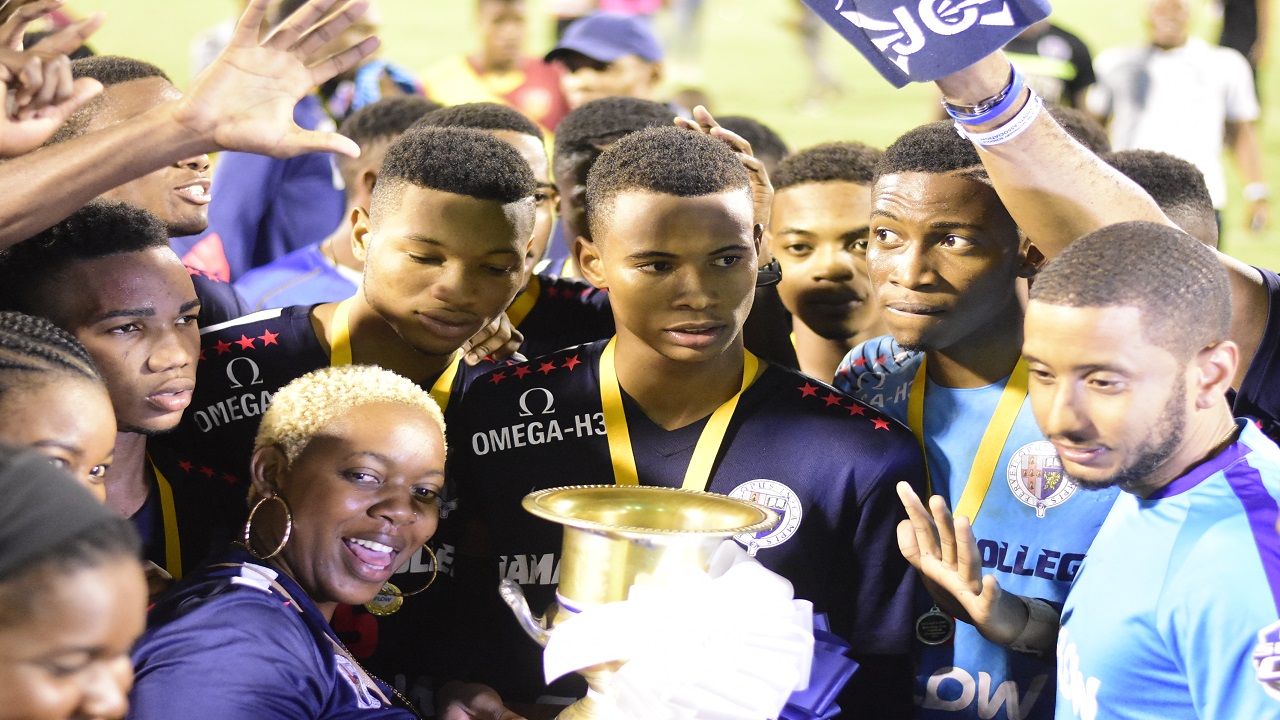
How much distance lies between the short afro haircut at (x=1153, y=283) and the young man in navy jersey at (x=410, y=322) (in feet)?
5.30

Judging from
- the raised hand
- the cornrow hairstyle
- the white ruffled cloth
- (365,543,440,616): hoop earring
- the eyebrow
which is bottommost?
(365,543,440,616): hoop earring

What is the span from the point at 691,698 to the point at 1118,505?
1140 millimetres

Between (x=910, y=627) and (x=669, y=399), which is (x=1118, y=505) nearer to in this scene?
(x=910, y=627)

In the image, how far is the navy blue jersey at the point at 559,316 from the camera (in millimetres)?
4250

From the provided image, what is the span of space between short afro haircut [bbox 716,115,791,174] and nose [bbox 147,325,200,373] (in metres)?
3.17

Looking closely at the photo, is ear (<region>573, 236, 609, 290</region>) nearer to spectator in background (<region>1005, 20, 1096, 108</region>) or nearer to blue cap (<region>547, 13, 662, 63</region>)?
blue cap (<region>547, 13, 662, 63</region>)

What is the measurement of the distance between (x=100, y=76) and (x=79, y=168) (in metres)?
1.80

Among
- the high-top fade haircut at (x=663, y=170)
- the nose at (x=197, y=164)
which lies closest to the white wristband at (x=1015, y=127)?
the high-top fade haircut at (x=663, y=170)

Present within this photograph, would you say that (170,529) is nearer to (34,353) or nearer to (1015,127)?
(34,353)

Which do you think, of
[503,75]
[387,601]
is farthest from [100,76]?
[503,75]

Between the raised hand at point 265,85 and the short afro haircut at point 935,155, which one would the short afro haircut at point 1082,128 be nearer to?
the short afro haircut at point 935,155

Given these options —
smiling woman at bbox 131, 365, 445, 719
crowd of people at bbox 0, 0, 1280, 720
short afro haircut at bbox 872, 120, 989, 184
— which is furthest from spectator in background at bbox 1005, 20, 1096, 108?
smiling woman at bbox 131, 365, 445, 719

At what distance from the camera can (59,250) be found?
10.1 feet

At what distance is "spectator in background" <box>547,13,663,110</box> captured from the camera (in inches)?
292
